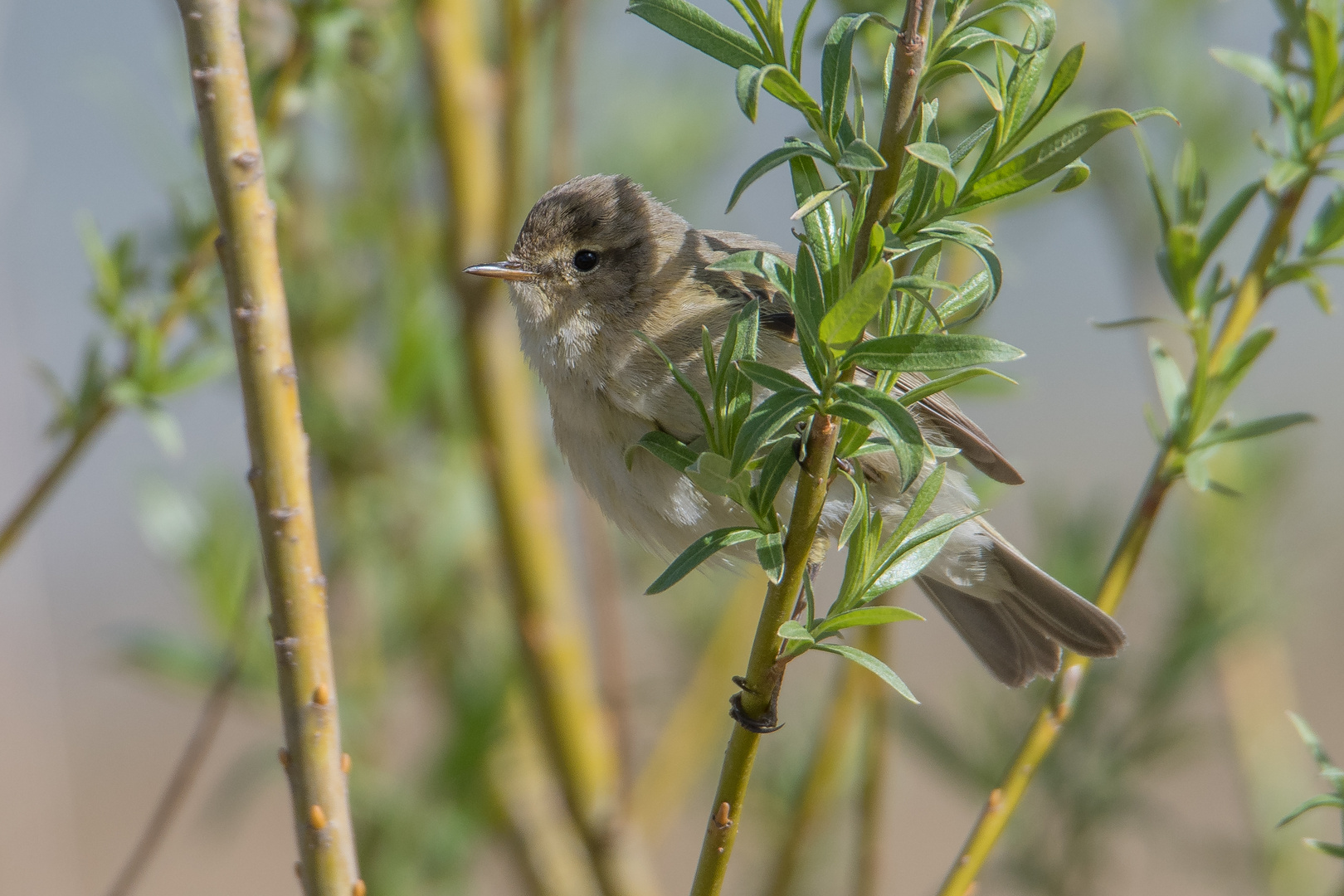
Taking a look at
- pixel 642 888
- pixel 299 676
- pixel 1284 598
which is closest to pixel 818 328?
pixel 299 676

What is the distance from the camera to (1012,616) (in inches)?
93.7

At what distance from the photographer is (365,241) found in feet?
9.53

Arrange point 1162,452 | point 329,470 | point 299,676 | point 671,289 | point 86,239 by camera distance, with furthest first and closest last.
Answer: point 329,470 → point 671,289 → point 86,239 → point 1162,452 → point 299,676

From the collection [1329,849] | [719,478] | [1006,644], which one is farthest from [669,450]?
[1006,644]

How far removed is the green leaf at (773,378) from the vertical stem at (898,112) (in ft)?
0.34

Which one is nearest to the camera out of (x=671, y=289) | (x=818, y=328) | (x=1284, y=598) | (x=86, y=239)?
(x=818, y=328)

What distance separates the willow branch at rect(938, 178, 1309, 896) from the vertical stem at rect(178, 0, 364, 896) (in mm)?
649

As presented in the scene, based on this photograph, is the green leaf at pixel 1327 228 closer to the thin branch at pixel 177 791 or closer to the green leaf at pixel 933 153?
the green leaf at pixel 933 153

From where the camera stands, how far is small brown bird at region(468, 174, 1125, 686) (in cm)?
193

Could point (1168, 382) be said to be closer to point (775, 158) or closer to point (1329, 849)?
point (1329, 849)

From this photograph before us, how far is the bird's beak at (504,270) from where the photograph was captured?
2123 mm

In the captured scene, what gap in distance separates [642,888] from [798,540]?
1416 mm

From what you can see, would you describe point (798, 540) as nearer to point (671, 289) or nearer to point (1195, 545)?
point (671, 289)

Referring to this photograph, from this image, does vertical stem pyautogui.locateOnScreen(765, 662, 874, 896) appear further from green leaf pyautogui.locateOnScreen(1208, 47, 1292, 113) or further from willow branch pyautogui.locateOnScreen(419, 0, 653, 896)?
green leaf pyautogui.locateOnScreen(1208, 47, 1292, 113)
